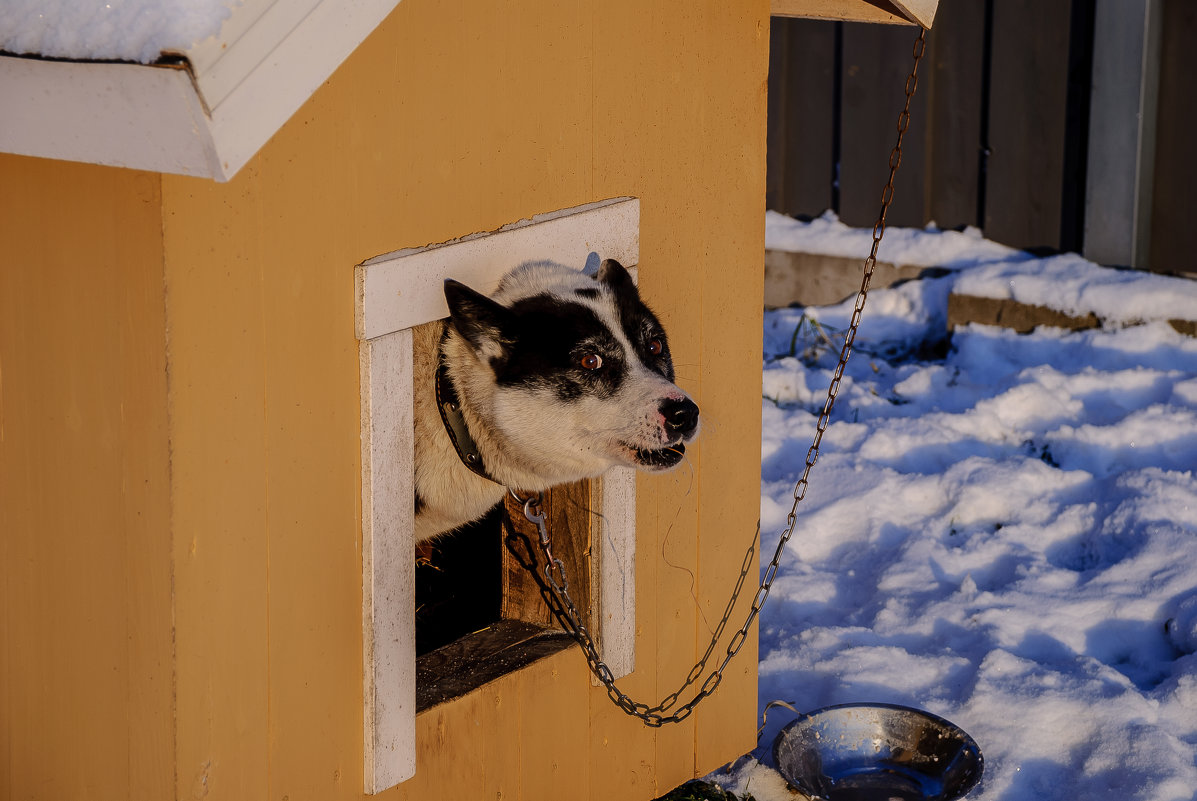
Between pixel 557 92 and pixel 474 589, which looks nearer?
pixel 557 92

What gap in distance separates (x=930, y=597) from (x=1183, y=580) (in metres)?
0.88

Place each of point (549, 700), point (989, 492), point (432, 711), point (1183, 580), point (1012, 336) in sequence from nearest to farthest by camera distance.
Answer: point (432, 711)
point (549, 700)
point (1183, 580)
point (989, 492)
point (1012, 336)

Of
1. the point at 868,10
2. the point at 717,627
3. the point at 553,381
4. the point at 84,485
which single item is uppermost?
the point at 868,10

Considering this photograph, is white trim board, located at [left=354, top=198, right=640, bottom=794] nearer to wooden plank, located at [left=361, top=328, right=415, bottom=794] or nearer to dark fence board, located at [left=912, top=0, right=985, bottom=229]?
wooden plank, located at [left=361, top=328, right=415, bottom=794]

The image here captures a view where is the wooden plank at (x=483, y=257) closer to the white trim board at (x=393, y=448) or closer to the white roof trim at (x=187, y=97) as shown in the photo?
the white trim board at (x=393, y=448)

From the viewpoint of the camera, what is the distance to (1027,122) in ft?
24.8

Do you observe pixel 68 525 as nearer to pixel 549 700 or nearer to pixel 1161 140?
pixel 549 700

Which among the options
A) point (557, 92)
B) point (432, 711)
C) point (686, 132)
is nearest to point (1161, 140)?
point (686, 132)

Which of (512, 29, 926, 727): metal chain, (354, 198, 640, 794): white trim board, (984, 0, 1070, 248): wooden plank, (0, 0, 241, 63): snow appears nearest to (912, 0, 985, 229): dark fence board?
(984, 0, 1070, 248): wooden plank

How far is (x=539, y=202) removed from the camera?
3.25 meters

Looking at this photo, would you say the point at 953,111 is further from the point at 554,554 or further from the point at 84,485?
the point at 84,485

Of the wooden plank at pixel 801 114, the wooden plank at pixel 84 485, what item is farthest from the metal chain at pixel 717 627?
the wooden plank at pixel 801 114

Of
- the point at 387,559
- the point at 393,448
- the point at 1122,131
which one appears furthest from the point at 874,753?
the point at 1122,131

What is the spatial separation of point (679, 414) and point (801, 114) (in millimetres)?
5610
